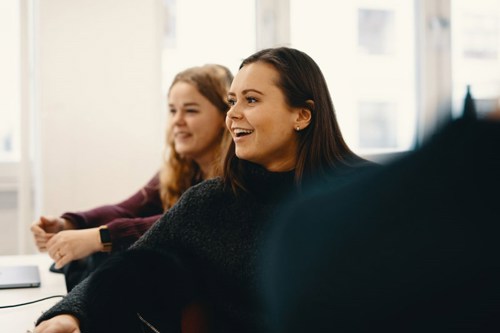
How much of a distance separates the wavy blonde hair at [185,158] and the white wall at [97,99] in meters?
1.04

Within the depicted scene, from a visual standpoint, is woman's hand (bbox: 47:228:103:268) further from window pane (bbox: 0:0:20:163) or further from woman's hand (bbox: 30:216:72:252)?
window pane (bbox: 0:0:20:163)

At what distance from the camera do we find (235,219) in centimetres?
128

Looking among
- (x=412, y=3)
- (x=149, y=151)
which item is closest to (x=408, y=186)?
(x=149, y=151)

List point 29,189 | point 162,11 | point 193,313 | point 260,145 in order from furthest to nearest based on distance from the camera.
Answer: point 162,11 → point 29,189 → point 260,145 → point 193,313

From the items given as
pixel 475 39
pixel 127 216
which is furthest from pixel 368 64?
pixel 127 216

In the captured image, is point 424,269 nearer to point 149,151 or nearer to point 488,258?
point 488,258

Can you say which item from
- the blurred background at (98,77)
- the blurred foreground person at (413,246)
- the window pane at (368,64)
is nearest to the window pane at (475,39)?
the blurred background at (98,77)

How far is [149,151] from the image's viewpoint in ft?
10.1

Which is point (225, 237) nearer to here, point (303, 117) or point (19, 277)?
point (303, 117)

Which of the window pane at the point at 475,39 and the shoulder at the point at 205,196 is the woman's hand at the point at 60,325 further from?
the window pane at the point at 475,39

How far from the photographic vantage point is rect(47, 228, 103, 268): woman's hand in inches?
63.4

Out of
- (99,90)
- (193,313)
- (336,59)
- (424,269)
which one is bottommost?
(193,313)

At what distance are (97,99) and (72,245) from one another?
59.5 inches

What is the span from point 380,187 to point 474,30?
3496mm
